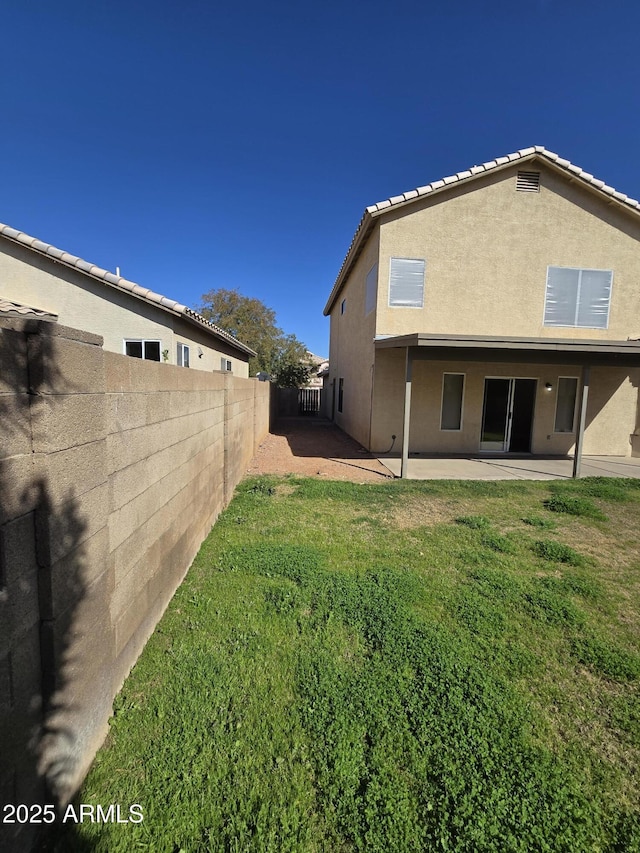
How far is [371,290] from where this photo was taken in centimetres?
1100

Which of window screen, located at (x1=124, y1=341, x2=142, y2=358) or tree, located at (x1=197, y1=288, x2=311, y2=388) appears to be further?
tree, located at (x1=197, y1=288, x2=311, y2=388)

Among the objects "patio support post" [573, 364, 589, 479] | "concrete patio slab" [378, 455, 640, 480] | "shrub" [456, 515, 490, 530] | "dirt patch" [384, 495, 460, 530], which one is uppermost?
"patio support post" [573, 364, 589, 479]

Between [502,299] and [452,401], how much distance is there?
3.28 metres

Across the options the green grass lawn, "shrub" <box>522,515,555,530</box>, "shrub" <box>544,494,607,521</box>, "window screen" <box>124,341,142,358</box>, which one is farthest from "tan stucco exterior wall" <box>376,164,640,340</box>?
the green grass lawn

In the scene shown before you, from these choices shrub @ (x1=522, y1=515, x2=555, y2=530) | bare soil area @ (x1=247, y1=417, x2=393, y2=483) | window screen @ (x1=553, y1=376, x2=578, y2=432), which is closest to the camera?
shrub @ (x1=522, y1=515, x2=555, y2=530)

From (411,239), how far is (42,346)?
1067 centimetres

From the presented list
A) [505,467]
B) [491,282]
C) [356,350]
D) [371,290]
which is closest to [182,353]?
[356,350]

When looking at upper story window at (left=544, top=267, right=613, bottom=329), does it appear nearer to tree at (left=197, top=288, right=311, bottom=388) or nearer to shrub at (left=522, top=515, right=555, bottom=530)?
shrub at (left=522, top=515, right=555, bottom=530)

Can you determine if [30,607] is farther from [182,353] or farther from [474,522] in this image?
[182,353]

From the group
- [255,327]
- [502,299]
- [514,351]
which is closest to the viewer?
[514,351]

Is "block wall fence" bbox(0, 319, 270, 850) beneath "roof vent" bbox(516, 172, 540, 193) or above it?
beneath

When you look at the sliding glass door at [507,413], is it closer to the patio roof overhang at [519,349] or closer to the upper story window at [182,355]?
the patio roof overhang at [519,349]

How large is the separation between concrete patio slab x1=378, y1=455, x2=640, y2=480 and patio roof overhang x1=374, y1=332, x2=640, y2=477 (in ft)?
2.17

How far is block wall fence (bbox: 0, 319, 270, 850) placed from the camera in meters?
1.29
